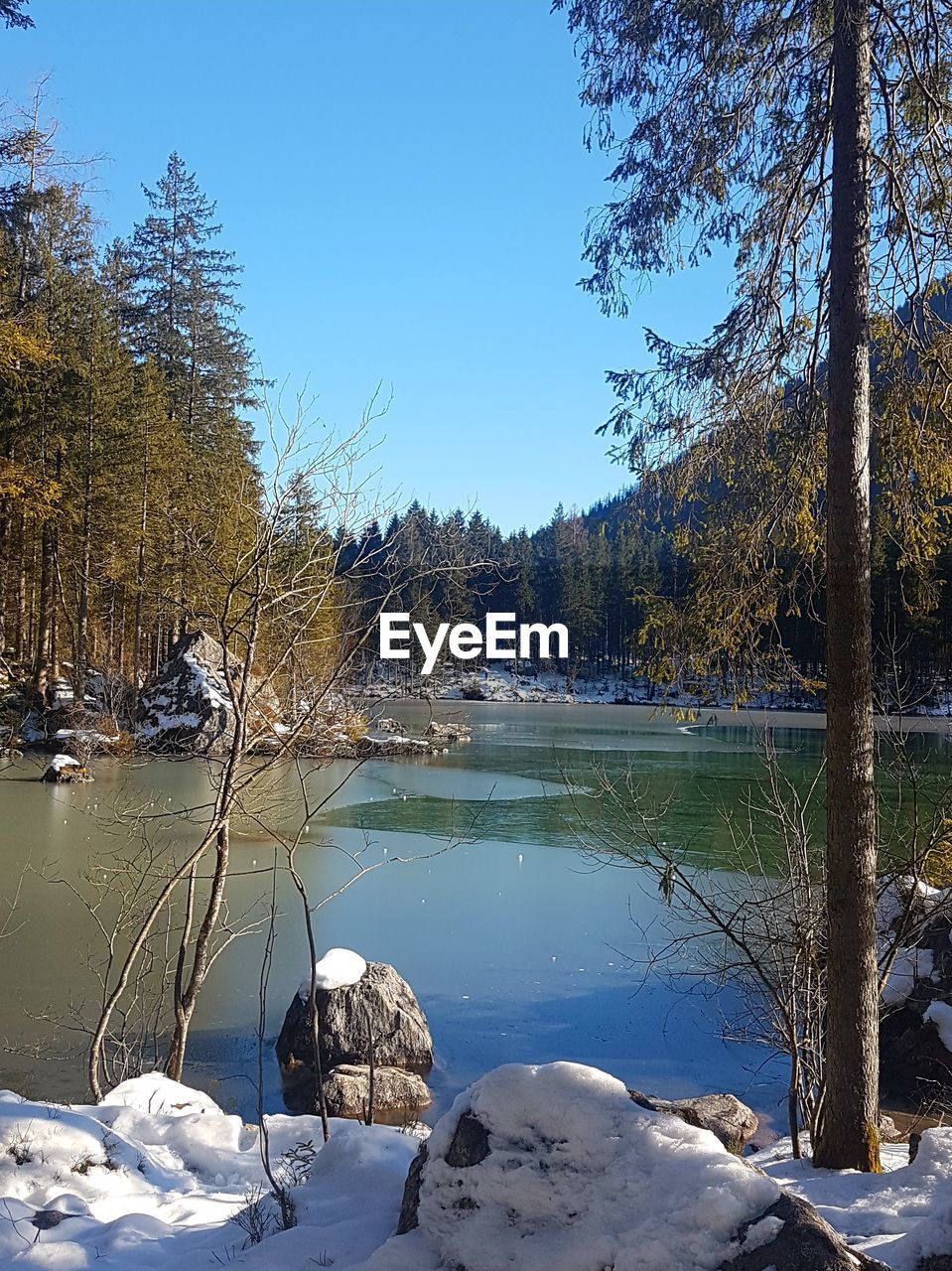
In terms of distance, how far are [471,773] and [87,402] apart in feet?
41.6

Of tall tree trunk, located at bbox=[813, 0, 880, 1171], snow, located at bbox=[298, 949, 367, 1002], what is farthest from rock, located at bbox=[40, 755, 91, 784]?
tall tree trunk, located at bbox=[813, 0, 880, 1171]

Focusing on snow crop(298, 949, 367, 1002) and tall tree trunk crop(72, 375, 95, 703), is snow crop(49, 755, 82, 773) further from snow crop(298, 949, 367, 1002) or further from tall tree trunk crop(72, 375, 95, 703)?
snow crop(298, 949, 367, 1002)

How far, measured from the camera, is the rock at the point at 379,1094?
6242 millimetres

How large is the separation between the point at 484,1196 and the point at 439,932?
791 centimetres

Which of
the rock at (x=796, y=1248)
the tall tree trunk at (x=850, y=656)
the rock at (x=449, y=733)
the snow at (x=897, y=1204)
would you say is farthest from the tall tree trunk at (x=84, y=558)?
the rock at (x=796, y=1248)

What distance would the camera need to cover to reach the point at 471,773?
23516 mm

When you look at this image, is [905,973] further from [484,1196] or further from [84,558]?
[84,558]

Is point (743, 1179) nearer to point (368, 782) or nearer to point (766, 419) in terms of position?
point (766, 419)

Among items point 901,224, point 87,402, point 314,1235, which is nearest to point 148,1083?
point 314,1235

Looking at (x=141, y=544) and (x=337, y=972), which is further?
(x=141, y=544)

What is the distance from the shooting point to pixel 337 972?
7.19m

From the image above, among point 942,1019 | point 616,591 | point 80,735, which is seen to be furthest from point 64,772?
point 616,591

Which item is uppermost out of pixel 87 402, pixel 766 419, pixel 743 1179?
pixel 87 402

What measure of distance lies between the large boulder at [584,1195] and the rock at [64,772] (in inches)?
650
